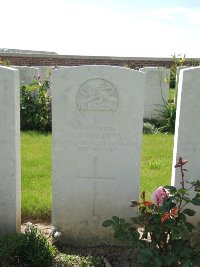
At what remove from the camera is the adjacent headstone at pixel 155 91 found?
9.75 meters

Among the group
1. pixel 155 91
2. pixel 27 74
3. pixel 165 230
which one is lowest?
pixel 165 230

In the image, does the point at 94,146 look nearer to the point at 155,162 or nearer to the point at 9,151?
the point at 9,151

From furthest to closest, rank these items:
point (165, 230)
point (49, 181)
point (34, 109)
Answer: point (34, 109)
point (49, 181)
point (165, 230)

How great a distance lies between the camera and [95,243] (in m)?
3.80

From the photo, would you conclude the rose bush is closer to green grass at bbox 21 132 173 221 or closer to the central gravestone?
the central gravestone

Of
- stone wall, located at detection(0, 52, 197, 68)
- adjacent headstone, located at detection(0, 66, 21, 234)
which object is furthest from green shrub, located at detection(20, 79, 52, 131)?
stone wall, located at detection(0, 52, 197, 68)

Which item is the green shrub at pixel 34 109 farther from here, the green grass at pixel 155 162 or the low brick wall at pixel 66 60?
the low brick wall at pixel 66 60

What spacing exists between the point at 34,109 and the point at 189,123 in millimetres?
5387

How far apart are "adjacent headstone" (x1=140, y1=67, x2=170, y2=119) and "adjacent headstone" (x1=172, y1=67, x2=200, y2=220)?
6.14 metres

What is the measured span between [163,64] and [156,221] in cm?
1517

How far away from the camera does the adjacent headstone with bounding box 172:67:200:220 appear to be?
3508 millimetres

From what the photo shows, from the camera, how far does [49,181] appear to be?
203 inches

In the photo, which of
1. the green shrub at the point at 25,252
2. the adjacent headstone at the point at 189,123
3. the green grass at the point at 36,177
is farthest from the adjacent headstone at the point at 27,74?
the green shrub at the point at 25,252

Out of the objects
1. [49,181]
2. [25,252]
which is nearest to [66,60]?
[49,181]
